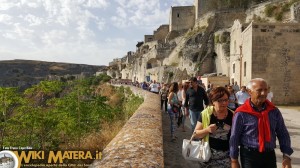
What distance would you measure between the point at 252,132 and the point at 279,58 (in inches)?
639

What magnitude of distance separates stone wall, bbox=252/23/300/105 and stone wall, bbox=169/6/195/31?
137 feet

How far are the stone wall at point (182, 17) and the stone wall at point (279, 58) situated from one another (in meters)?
41.7

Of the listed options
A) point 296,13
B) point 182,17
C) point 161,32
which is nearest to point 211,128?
point 296,13

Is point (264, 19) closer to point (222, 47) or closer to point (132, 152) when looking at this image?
point (222, 47)

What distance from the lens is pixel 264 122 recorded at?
130 inches

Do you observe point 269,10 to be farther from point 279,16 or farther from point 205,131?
point 205,131

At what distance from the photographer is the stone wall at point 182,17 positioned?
59.4m

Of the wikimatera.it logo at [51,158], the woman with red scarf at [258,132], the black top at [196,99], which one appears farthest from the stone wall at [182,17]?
the woman with red scarf at [258,132]

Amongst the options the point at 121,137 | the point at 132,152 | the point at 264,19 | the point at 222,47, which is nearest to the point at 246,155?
the point at 132,152

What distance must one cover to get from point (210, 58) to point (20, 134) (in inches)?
1160

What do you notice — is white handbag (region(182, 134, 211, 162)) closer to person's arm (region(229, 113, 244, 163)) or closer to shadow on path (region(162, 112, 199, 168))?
person's arm (region(229, 113, 244, 163))

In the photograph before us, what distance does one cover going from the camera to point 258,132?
131 inches

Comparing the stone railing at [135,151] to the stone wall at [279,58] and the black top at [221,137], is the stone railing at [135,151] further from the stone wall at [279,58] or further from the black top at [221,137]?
the stone wall at [279,58]

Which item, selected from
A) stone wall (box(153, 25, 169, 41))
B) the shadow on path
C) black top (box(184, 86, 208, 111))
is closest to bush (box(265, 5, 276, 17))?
the shadow on path
